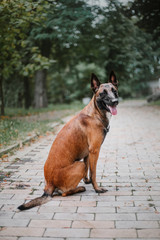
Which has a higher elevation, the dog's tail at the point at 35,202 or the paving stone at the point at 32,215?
the dog's tail at the point at 35,202

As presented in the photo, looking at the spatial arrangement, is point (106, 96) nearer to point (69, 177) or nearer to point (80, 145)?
point (80, 145)

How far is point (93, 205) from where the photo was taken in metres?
3.59

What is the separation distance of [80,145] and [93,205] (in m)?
0.85

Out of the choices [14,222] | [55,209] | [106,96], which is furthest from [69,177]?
[106,96]

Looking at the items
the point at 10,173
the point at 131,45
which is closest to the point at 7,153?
the point at 10,173

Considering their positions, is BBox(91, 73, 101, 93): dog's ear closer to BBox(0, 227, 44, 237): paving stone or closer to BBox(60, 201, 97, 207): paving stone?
BBox(60, 201, 97, 207): paving stone

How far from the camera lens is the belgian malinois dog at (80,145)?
12.3ft

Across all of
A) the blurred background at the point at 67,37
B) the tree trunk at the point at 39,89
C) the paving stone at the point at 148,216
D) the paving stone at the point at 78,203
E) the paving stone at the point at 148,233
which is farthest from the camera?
the tree trunk at the point at 39,89

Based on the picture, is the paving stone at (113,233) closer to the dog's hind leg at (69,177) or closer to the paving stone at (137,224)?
the paving stone at (137,224)

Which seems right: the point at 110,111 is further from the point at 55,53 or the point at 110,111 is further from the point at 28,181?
the point at 55,53

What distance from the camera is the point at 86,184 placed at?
4.46 metres

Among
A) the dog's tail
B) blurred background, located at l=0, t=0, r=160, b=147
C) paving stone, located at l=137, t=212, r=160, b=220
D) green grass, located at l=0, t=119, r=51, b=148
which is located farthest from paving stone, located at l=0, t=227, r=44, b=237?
blurred background, located at l=0, t=0, r=160, b=147

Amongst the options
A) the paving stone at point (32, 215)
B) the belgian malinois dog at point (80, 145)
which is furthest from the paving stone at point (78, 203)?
the paving stone at point (32, 215)

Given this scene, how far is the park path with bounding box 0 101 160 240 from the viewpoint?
9.47 ft
